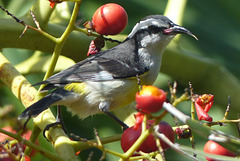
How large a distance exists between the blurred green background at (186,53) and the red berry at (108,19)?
0.07 metres

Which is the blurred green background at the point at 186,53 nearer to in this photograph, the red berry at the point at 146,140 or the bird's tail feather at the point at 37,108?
the bird's tail feather at the point at 37,108

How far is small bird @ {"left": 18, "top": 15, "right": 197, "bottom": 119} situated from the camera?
204 cm

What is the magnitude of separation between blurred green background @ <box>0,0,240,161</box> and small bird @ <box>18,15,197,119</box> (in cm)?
16

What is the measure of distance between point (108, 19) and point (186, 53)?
78 cm

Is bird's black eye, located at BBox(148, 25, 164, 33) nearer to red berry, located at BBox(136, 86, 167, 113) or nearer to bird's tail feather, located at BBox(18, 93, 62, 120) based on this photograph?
bird's tail feather, located at BBox(18, 93, 62, 120)

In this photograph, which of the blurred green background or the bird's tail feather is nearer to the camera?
the bird's tail feather

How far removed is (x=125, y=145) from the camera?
4.71ft

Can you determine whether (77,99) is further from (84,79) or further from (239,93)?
(239,93)

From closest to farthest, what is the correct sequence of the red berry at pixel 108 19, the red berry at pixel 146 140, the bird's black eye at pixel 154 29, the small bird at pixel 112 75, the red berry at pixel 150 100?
the red berry at pixel 150 100 < the red berry at pixel 146 140 < the red berry at pixel 108 19 < the small bird at pixel 112 75 < the bird's black eye at pixel 154 29

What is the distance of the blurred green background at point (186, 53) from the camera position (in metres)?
2.21

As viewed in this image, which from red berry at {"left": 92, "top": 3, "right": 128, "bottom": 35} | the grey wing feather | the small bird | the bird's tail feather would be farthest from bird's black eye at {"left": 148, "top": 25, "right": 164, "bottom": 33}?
the bird's tail feather

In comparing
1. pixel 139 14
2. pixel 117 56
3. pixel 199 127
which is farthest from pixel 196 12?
pixel 199 127

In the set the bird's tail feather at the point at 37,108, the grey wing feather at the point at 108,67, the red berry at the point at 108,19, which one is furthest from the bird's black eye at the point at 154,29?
the bird's tail feather at the point at 37,108

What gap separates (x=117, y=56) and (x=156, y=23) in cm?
24
